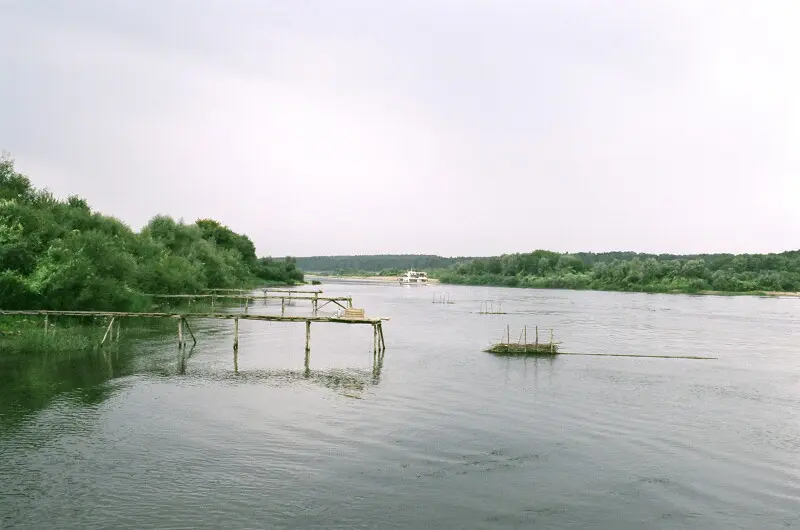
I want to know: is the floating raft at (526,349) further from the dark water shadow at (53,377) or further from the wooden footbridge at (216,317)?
the dark water shadow at (53,377)

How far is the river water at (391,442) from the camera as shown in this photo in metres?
17.7

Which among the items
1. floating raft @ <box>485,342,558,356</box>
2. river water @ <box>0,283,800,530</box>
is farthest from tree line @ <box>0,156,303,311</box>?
floating raft @ <box>485,342,558,356</box>

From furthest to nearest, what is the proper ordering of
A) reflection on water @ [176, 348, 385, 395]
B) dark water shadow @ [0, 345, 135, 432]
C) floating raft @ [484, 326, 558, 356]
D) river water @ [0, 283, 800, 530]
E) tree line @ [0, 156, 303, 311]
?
floating raft @ [484, 326, 558, 356], tree line @ [0, 156, 303, 311], reflection on water @ [176, 348, 385, 395], dark water shadow @ [0, 345, 135, 432], river water @ [0, 283, 800, 530]

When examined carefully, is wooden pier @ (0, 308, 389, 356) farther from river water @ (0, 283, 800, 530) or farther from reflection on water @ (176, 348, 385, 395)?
reflection on water @ (176, 348, 385, 395)

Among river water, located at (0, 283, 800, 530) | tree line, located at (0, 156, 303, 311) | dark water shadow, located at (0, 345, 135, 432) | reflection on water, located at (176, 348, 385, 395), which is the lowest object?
river water, located at (0, 283, 800, 530)

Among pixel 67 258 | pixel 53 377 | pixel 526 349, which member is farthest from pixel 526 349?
pixel 67 258

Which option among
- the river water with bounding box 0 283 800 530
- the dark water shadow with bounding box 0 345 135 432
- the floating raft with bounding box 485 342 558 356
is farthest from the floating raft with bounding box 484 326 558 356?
the dark water shadow with bounding box 0 345 135 432

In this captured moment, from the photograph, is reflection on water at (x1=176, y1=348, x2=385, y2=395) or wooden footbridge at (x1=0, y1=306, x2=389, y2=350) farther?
wooden footbridge at (x1=0, y1=306, x2=389, y2=350)

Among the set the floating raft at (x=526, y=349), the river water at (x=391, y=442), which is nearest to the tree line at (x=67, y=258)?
the river water at (x=391, y=442)

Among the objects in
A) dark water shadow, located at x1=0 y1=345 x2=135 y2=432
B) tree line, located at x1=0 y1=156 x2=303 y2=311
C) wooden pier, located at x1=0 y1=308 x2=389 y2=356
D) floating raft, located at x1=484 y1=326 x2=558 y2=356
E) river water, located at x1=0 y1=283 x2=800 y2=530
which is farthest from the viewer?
floating raft, located at x1=484 y1=326 x2=558 y2=356

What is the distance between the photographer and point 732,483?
20.9 metres

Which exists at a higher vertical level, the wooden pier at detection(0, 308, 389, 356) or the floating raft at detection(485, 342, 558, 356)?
the wooden pier at detection(0, 308, 389, 356)

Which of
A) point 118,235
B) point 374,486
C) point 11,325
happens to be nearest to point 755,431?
point 374,486

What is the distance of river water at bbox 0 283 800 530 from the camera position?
17703mm
